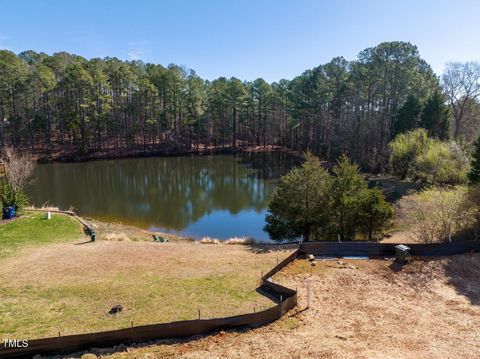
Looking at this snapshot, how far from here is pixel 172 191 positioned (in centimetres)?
3322

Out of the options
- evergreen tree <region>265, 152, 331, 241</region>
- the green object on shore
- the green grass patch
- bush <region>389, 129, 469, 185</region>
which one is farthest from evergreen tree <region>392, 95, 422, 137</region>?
the green grass patch

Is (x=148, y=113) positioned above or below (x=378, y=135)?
above

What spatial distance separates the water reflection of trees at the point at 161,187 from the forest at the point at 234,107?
8325 millimetres

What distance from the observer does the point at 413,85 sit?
1480 inches

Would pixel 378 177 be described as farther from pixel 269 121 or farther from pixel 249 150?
pixel 269 121

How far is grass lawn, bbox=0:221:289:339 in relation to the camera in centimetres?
898

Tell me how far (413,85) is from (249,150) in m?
29.4

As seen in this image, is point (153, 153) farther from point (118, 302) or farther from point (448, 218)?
point (448, 218)

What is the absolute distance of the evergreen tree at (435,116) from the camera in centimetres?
3278

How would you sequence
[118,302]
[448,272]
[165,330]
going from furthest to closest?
1. [448,272]
2. [118,302]
3. [165,330]

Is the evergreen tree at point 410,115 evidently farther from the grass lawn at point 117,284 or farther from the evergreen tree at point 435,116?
the grass lawn at point 117,284

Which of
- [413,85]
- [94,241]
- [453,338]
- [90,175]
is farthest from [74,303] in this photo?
[413,85]

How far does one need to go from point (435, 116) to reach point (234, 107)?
34908 mm

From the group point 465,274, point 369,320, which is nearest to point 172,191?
point 465,274
